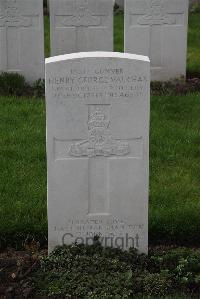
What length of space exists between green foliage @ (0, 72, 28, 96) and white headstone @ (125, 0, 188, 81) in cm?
160

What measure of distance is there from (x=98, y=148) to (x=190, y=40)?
8792mm

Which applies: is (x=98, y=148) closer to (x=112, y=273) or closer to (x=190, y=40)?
(x=112, y=273)

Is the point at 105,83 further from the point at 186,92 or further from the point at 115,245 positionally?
the point at 186,92

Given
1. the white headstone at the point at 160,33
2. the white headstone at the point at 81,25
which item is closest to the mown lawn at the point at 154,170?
the white headstone at the point at 160,33

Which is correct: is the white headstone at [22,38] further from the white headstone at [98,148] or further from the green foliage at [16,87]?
the white headstone at [98,148]

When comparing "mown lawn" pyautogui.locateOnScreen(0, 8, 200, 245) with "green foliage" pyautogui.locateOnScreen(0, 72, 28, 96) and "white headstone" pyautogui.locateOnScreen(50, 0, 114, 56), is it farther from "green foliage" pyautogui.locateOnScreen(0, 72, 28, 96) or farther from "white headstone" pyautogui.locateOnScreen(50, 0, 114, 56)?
"white headstone" pyautogui.locateOnScreen(50, 0, 114, 56)

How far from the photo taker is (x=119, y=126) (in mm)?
4820

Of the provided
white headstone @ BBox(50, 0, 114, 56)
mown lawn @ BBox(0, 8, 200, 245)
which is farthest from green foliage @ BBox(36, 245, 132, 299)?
white headstone @ BBox(50, 0, 114, 56)

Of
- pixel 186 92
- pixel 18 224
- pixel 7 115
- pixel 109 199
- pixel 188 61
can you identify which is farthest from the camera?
pixel 188 61

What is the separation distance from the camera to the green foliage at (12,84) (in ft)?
30.3

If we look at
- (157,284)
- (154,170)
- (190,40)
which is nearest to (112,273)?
(157,284)

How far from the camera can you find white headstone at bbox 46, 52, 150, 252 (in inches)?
186

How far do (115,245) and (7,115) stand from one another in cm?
342

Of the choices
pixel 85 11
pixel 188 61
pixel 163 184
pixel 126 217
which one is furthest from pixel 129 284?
pixel 188 61
